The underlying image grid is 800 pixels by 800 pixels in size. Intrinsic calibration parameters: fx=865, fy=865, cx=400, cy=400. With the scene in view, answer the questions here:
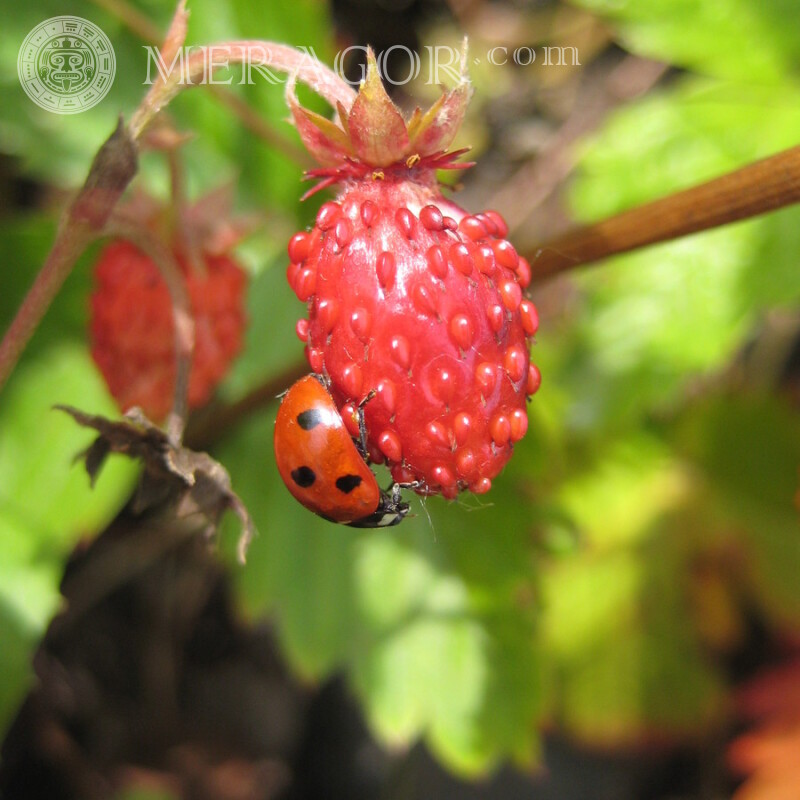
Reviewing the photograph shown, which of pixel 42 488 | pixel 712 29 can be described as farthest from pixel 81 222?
pixel 712 29

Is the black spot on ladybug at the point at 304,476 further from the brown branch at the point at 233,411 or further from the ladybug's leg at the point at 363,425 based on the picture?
the brown branch at the point at 233,411

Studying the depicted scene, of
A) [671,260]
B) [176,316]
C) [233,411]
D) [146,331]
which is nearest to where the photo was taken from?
[176,316]

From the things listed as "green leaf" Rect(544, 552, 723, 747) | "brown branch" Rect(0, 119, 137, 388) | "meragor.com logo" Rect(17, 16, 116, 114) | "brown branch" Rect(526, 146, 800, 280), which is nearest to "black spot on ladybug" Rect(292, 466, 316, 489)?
"brown branch" Rect(0, 119, 137, 388)

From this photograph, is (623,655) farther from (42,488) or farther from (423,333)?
(423,333)

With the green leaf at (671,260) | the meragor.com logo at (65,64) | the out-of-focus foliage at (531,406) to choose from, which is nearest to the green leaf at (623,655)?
the out-of-focus foliage at (531,406)

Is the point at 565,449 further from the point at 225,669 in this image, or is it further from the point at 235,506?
the point at 235,506

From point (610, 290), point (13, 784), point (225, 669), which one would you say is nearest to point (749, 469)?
point (610, 290)

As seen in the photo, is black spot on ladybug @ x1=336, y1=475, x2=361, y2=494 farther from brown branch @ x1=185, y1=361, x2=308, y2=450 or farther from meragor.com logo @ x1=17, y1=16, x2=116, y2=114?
meragor.com logo @ x1=17, y1=16, x2=116, y2=114
